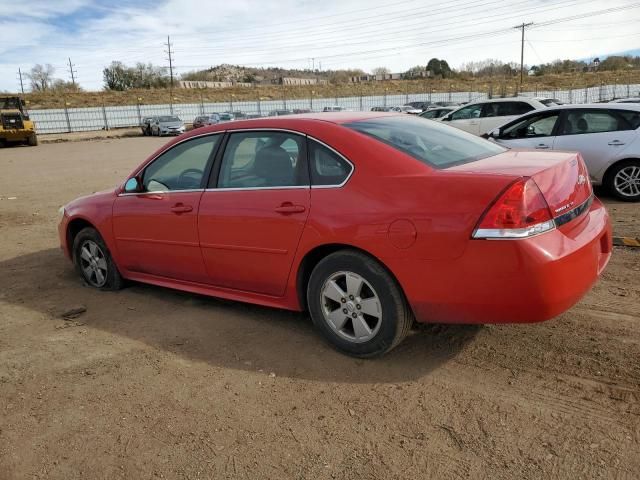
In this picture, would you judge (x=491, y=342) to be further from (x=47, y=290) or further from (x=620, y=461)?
(x=47, y=290)

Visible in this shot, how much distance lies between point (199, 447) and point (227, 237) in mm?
1653

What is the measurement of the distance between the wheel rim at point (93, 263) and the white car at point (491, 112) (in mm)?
11237

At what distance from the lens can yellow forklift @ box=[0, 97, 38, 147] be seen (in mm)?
29281

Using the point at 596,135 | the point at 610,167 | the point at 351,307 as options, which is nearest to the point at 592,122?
the point at 596,135

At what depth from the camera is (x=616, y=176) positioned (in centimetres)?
820

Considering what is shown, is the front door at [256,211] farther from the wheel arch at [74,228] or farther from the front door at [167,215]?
the wheel arch at [74,228]

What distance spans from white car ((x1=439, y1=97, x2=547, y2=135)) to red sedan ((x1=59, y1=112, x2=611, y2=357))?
11315 mm

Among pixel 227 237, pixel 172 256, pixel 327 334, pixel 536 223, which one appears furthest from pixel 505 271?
pixel 172 256

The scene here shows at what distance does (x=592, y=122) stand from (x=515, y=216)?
6.64m

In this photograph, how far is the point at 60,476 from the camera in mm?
2660

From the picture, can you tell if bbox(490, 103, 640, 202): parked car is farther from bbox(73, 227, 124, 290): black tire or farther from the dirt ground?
bbox(73, 227, 124, 290): black tire

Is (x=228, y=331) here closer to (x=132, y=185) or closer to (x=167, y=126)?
(x=132, y=185)

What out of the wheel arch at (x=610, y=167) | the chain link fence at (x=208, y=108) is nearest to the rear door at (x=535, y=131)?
the wheel arch at (x=610, y=167)

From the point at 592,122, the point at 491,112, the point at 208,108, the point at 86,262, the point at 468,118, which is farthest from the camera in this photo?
the point at 208,108
